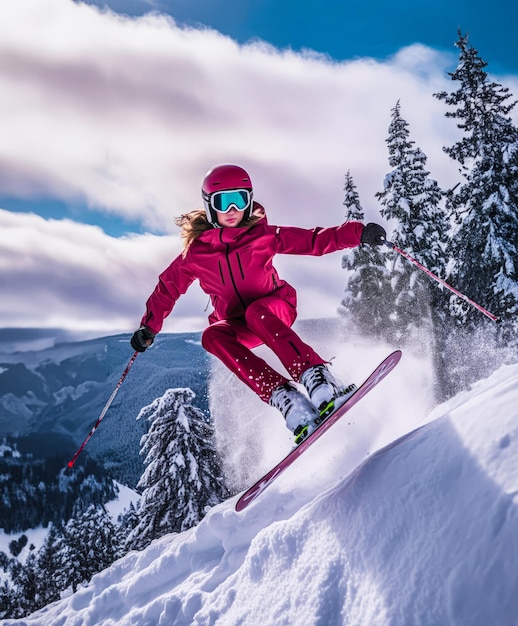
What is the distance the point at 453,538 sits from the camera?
229 centimetres

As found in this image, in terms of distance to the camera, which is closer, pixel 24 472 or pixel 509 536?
pixel 509 536

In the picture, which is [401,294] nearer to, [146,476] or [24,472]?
[146,476]

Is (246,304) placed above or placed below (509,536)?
above

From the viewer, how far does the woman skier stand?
15.0 ft

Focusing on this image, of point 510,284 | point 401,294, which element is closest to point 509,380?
point 510,284

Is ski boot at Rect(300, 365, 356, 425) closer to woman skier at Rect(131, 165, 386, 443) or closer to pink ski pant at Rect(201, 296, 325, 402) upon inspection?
pink ski pant at Rect(201, 296, 325, 402)

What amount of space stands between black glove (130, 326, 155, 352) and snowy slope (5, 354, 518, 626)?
8.19 ft

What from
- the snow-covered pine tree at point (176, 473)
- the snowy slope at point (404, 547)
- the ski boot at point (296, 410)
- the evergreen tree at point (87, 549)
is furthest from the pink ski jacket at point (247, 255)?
the evergreen tree at point (87, 549)

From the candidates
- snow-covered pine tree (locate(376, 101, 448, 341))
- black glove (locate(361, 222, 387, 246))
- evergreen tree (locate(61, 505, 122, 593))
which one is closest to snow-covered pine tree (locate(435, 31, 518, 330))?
snow-covered pine tree (locate(376, 101, 448, 341))

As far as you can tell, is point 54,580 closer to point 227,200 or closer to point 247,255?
point 247,255

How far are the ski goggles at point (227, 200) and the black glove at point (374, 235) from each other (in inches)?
52.0

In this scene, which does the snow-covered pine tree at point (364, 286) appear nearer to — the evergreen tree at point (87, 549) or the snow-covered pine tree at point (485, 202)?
the snow-covered pine tree at point (485, 202)

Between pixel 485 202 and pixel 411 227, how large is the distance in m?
3.54

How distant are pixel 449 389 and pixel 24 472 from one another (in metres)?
172
